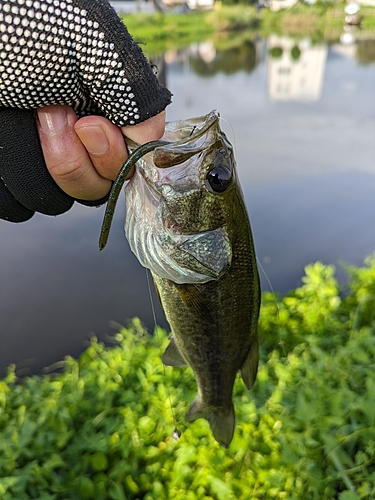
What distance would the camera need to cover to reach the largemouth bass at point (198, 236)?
51.3 inches

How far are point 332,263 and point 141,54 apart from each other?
4449 mm

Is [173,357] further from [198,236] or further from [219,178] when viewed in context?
[219,178]

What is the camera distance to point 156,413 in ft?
8.78

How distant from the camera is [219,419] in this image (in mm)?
1904

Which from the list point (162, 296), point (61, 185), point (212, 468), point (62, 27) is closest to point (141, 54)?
point (62, 27)

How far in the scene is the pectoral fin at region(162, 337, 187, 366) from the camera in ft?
→ 6.12

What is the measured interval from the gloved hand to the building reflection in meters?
12.0

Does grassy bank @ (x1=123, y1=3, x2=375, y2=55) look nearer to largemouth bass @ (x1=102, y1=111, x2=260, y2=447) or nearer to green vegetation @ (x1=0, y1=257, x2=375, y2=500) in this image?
green vegetation @ (x1=0, y1=257, x2=375, y2=500)

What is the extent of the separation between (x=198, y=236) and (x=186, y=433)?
168 centimetres

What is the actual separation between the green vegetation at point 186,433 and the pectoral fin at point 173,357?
0.68 m

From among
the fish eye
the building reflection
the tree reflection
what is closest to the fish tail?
the fish eye

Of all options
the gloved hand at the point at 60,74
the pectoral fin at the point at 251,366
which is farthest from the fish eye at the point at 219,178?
the pectoral fin at the point at 251,366

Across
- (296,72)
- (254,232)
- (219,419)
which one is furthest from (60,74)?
(296,72)

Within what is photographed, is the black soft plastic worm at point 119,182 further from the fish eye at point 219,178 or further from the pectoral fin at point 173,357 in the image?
the pectoral fin at point 173,357
